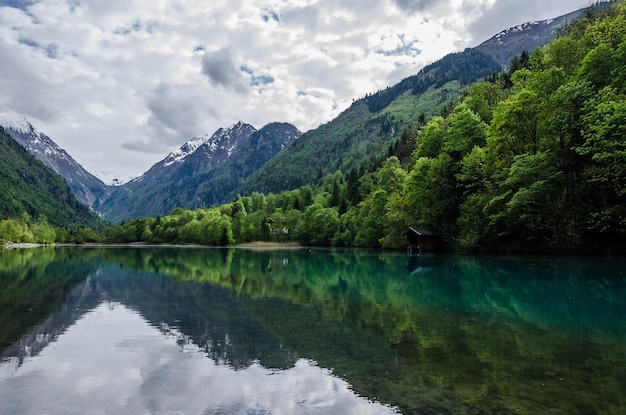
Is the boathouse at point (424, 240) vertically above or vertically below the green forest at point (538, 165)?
below

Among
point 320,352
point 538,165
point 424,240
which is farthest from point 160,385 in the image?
point 424,240

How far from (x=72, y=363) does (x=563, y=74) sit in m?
61.9

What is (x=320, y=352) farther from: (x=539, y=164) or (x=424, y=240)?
(x=424, y=240)

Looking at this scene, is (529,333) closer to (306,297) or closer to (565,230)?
(306,297)

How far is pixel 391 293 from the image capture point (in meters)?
26.8

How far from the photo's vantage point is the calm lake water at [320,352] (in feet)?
31.4

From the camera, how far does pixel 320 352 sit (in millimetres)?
13672

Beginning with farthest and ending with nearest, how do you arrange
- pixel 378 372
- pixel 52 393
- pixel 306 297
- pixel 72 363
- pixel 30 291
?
pixel 30 291
pixel 306 297
pixel 72 363
pixel 378 372
pixel 52 393

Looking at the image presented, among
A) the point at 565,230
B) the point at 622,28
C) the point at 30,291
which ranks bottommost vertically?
the point at 30,291

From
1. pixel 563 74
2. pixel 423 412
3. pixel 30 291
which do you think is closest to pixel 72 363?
pixel 423 412

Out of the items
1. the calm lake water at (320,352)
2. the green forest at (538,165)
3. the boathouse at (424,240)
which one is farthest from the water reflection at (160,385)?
the boathouse at (424,240)

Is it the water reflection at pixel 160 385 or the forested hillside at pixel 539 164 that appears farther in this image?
the forested hillside at pixel 539 164

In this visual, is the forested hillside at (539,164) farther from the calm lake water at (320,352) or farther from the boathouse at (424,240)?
the calm lake water at (320,352)

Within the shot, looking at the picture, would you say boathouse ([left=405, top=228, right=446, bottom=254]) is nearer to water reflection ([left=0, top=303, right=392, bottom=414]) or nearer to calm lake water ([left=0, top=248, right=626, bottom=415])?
calm lake water ([left=0, top=248, right=626, bottom=415])
